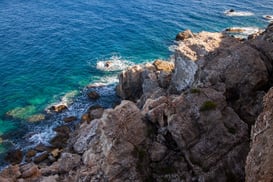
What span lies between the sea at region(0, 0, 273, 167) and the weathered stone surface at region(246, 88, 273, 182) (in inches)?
1536

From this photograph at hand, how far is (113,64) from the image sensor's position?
75625 millimetres

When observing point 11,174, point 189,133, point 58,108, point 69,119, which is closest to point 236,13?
point 58,108

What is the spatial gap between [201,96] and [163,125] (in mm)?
5153

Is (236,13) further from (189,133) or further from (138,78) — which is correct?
(189,133)

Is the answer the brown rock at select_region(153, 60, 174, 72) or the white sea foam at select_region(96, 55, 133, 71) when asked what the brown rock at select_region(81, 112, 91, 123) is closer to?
the brown rock at select_region(153, 60, 174, 72)

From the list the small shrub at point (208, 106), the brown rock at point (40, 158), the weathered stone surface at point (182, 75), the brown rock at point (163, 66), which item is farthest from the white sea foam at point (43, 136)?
the small shrub at point (208, 106)

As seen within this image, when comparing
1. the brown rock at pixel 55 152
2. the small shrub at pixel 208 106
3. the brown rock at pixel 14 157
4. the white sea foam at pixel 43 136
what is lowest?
the brown rock at pixel 14 157

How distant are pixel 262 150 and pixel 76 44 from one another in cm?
6759

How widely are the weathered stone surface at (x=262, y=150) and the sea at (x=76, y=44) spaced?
3902 centimetres

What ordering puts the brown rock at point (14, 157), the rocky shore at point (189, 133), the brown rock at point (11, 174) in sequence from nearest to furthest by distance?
the rocky shore at point (189, 133) < the brown rock at point (11, 174) < the brown rock at point (14, 157)

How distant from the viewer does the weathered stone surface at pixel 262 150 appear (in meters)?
18.8

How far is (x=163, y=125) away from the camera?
1389 inches

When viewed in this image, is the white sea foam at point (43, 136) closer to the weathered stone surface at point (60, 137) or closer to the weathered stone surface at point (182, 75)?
the weathered stone surface at point (60, 137)

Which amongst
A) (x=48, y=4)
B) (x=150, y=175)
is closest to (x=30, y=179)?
(x=150, y=175)
